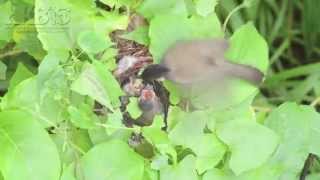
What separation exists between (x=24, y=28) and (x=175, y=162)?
0.83ft

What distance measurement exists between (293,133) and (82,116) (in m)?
0.25

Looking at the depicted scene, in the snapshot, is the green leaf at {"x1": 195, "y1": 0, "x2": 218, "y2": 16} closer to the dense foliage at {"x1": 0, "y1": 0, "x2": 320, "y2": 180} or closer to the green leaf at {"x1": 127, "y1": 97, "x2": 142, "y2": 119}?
the dense foliage at {"x1": 0, "y1": 0, "x2": 320, "y2": 180}

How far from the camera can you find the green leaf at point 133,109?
73cm

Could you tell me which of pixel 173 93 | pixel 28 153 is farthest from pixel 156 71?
pixel 28 153

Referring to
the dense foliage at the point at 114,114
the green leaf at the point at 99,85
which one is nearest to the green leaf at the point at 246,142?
the dense foliage at the point at 114,114

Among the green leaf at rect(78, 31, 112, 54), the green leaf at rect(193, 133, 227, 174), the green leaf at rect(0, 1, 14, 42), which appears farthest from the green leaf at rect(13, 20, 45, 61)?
the green leaf at rect(193, 133, 227, 174)

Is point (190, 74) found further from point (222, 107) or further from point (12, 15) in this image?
point (12, 15)

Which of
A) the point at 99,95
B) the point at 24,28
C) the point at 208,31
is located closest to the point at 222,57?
the point at 208,31

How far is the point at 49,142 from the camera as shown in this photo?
67cm

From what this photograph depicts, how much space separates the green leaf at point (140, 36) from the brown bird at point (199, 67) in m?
0.04

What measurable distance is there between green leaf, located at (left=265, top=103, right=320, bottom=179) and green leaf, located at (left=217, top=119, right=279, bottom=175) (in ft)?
0.26

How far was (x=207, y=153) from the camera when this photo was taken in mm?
693

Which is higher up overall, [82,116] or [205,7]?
[205,7]

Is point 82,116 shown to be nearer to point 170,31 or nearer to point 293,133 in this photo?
point 170,31
